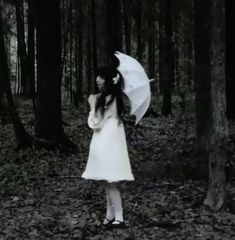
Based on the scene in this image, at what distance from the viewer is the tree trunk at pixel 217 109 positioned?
7.53 m

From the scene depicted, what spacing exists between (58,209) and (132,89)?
2392mm

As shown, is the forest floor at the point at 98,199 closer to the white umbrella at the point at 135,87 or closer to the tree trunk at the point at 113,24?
the white umbrella at the point at 135,87

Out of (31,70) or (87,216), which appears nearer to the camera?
(87,216)

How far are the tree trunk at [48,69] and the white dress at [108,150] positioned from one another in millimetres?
6437

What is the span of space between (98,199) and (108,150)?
2160 millimetres

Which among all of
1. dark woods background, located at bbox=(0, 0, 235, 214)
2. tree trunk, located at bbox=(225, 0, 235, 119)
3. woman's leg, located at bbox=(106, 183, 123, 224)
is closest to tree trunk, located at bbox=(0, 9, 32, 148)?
dark woods background, located at bbox=(0, 0, 235, 214)

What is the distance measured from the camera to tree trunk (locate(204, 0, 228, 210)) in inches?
297

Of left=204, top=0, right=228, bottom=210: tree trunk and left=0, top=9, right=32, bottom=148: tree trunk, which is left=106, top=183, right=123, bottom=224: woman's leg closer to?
left=204, top=0, right=228, bottom=210: tree trunk

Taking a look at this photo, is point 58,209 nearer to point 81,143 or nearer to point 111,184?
point 111,184

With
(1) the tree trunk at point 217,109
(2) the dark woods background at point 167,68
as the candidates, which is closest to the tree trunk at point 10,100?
(2) the dark woods background at point 167,68

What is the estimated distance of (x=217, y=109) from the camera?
25.2ft

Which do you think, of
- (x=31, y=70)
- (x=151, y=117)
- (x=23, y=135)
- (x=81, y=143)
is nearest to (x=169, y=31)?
(x=151, y=117)

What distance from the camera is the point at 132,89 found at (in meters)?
7.31

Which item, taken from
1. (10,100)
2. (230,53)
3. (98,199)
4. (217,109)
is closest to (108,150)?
(217,109)
